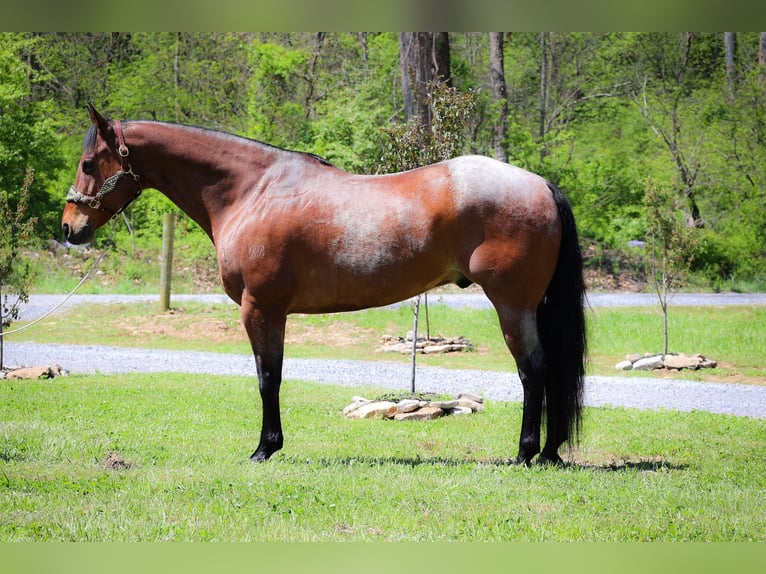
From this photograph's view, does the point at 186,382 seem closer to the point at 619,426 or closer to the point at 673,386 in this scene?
the point at 619,426

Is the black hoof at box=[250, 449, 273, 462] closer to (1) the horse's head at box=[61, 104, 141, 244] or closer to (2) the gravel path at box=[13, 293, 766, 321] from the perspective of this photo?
(1) the horse's head at box=[61, 104, 141, 244]

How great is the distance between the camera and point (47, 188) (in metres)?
14.7

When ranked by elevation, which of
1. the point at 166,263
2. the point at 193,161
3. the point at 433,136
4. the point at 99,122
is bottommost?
the point at 166,263

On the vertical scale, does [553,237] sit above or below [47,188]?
below

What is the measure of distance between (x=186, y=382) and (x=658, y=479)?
17.2 feet

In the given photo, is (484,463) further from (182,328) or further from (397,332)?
(182,328)

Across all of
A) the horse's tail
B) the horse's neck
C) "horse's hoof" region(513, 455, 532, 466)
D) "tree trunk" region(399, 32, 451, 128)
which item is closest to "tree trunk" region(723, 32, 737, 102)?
"tree trunk" region(399, 32, 451, 128)

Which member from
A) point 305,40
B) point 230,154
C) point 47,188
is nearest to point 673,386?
point 230,154

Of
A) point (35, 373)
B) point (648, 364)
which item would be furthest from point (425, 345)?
point (35, 373)

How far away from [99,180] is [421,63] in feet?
18.4

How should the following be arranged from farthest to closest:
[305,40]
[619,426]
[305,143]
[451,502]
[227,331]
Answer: [305,40] → [305,143] → [227,331] → [619,426] → [451,502]

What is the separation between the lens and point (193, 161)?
200 inches

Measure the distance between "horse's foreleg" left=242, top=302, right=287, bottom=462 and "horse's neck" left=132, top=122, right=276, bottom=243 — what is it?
691 mm

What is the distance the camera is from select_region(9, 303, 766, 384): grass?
11.1 meters
